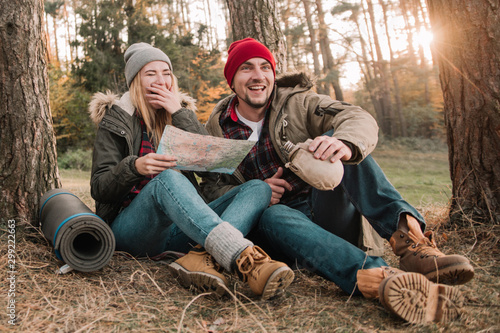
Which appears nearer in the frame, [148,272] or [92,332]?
[92,332]

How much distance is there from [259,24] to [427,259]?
9.02 feet

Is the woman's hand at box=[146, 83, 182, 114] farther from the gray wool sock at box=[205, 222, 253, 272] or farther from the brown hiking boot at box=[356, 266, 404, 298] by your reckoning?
the brown hiking boot at box=[356, 266, 404, 298]

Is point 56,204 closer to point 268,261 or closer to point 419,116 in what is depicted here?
point 268,261

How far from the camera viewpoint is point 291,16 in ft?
53.6

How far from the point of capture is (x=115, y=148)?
7.94ft

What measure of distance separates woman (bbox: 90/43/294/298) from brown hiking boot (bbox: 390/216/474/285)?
63 cm

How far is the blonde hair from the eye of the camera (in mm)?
2582

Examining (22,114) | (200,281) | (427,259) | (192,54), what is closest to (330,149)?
(427,259)

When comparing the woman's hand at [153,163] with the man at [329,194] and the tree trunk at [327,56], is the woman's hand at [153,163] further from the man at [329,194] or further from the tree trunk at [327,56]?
the tree trunk at [327,56]

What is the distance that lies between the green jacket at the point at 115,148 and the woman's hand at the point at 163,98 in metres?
0.06

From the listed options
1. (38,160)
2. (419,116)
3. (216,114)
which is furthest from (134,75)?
(419,116)

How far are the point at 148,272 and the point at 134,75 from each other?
50.9 inches

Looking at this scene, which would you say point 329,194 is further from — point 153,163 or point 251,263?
point 153,163

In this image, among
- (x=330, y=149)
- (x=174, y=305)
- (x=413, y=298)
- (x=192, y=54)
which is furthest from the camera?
(x=192, y=54)
